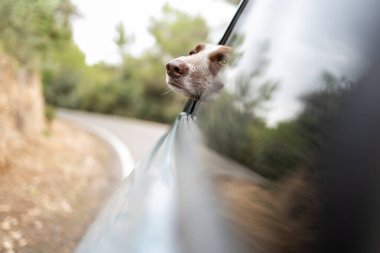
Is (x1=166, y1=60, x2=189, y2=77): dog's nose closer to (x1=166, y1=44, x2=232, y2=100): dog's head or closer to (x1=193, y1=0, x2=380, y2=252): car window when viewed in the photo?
(x1=166, y1=44, x2=232, y2=100): dog's head

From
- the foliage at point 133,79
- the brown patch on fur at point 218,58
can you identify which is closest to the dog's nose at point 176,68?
the brown patch on fur at point 218,58

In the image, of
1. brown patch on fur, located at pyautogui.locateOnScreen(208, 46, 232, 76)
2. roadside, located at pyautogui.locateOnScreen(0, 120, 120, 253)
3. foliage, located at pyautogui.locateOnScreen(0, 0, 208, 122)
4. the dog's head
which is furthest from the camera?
foliage, located at pyautogui.locateOnScreen(0, 0, 208, 122)

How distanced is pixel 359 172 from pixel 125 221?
65 centimetres

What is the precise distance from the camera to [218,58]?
2162 mm

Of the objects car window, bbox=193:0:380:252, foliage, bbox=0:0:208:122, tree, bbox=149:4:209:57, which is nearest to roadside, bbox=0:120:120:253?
car window, bbox=193:0:380:252

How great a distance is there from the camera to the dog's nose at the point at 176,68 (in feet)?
8.36

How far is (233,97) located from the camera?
4.46 feet

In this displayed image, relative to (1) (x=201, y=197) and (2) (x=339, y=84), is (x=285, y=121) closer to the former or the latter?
(2) (x=339, y=84)

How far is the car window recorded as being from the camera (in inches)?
38.4

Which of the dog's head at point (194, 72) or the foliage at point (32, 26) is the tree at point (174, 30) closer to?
the foliage at point (32, 26)

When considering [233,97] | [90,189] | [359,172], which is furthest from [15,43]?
[359,172]

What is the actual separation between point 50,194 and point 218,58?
5330 millimetres

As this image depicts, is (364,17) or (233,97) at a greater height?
(364,17)

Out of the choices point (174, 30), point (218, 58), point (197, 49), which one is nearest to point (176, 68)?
point (197, 49)
